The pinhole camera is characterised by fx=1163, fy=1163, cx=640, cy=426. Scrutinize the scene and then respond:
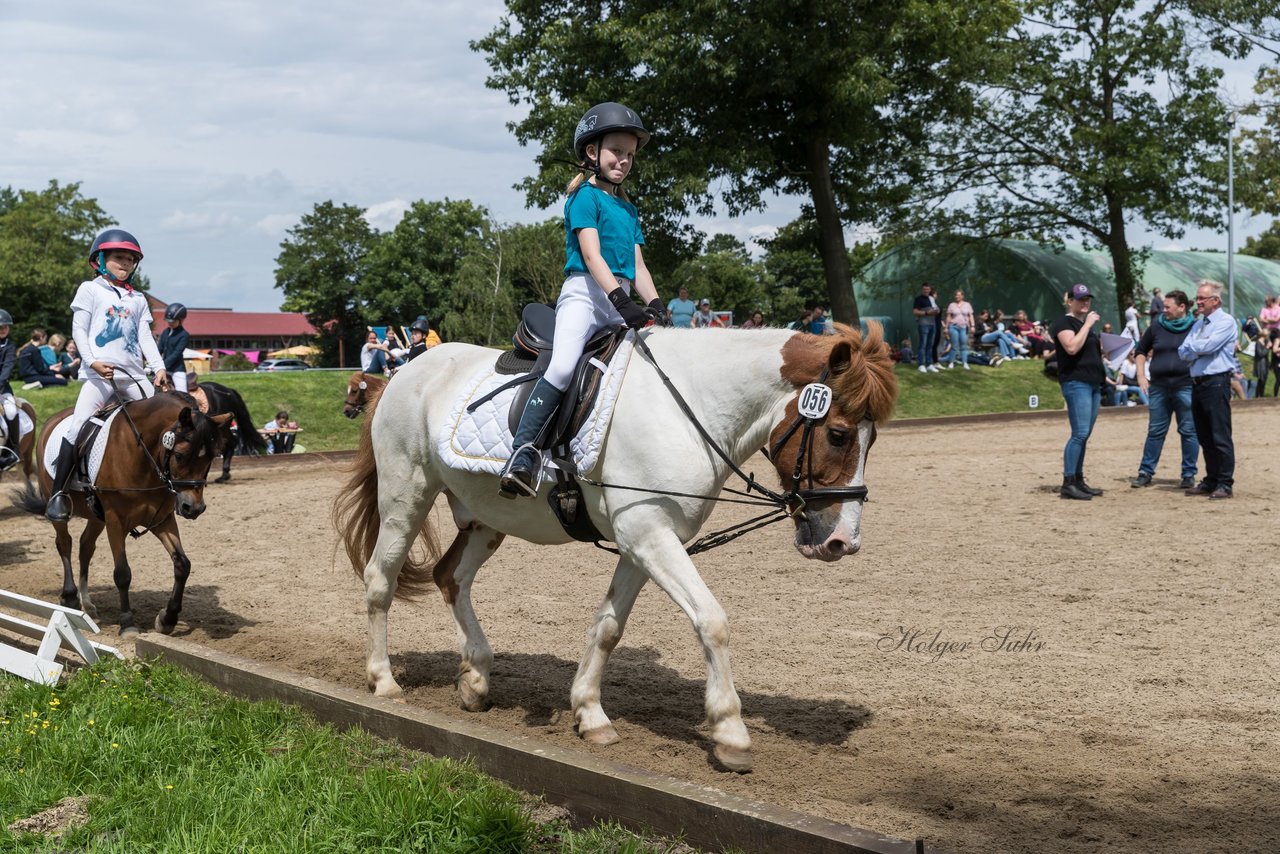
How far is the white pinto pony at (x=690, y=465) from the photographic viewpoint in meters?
4.86

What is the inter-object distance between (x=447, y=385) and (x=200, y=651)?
6.52ft

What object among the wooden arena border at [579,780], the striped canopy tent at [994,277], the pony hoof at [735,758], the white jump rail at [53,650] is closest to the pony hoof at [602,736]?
the wooden arena border at [579,780]

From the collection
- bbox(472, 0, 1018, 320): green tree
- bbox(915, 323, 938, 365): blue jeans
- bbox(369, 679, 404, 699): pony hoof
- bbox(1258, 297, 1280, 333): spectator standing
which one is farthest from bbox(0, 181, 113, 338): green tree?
bbox(369, 679, 404, 699): pony hoof

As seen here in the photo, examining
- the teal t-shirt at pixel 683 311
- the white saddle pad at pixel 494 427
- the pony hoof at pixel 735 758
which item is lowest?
the pony hoof at pixel 735 758

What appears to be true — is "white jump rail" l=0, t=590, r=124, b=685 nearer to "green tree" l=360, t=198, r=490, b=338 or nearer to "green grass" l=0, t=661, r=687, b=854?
"green grass" l=0, t=661, r=687, b=854

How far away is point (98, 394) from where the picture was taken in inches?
343

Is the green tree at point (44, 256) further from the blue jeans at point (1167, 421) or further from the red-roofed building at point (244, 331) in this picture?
the blue jeans at point (1167, 421)

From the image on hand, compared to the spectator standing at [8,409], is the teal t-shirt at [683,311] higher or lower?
higher

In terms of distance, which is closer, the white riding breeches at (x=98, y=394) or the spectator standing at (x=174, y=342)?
the white riding breeches at (x=98, y=394)

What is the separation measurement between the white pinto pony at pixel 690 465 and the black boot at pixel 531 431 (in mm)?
239

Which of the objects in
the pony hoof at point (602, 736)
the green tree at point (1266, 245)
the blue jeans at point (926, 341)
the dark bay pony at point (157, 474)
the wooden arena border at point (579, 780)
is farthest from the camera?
the green tree at point (1266, 245)

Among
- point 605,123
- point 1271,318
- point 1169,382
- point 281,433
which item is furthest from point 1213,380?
point 1271,318

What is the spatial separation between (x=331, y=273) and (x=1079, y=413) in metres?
67.5

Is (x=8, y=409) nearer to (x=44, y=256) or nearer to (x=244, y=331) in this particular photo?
(x=44, y=256)
